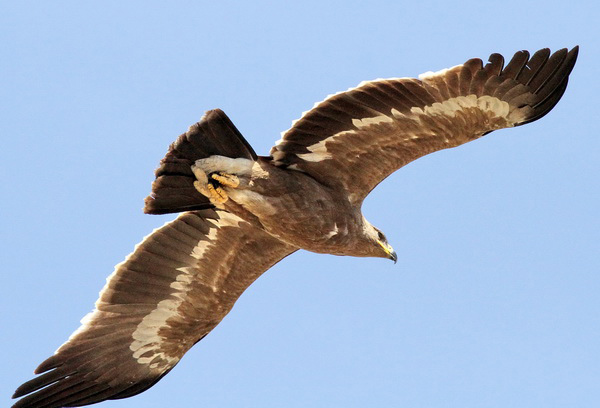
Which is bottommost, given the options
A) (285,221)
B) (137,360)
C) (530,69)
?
(137,360)

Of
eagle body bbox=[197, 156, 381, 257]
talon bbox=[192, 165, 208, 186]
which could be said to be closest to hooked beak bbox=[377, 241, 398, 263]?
eagle body bbox=[197, 156, 381, 257]

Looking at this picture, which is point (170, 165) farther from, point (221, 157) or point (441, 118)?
point (441, 118)

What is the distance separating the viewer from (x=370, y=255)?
33.4 ft

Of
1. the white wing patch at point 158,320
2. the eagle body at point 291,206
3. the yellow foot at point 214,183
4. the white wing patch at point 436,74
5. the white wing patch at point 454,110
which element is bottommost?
the white wing patch at point 158,320

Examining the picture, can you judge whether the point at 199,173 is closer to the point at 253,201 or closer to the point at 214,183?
the point at 214,183

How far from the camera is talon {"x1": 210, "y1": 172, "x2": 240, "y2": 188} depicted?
366 inches

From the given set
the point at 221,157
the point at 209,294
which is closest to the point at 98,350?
the point at 209,294

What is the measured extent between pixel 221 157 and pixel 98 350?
98.7 inches

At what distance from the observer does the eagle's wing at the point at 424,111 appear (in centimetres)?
890

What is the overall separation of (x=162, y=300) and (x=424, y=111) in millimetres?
3346

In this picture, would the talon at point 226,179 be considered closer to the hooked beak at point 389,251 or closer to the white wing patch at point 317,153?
the white wing patch at point 317,153

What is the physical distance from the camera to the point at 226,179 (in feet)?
30.6

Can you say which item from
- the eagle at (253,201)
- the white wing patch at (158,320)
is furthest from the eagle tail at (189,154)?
the white wing patch at (158,320)

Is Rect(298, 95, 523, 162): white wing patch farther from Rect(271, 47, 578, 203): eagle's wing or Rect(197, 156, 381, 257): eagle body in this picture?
Rect(197, 156, 381, 257): eagle body
